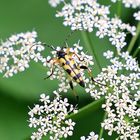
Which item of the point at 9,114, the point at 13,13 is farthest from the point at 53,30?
the point at 9,114

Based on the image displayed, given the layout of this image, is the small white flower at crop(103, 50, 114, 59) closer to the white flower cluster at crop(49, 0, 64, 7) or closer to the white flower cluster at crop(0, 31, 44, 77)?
the white flower cluster at crop(0, 31, 44, 77)

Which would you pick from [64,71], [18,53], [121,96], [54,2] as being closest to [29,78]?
[18,53]

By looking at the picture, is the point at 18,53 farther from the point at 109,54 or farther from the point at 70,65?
the point at 109,54

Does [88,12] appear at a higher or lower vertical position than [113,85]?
higher

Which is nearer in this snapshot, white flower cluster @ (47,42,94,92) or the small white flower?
white flower cluster @ (47,42,94,92)

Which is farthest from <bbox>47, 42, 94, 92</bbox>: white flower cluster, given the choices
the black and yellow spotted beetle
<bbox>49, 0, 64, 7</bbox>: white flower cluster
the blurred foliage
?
<bbox>49, 0, 64, 7</bbox>: white flower cluster

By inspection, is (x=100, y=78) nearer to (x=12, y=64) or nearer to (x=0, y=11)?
Result: (x=12, y=64)
